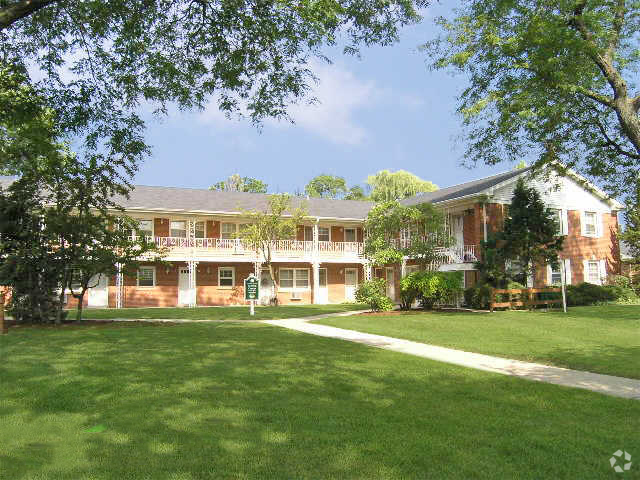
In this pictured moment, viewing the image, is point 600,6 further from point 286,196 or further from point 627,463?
point 286,196

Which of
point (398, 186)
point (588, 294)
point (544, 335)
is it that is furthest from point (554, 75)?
point (398, 186)

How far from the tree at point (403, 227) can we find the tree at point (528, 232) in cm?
289

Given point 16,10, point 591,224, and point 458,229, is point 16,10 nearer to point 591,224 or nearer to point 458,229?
point 458,229

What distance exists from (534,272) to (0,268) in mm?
21588

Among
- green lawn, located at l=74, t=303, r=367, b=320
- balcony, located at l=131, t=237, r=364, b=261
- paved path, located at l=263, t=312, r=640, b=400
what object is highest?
balcony, located at l=131, t=237, r=364, b=261

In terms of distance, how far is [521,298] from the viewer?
20.8 metres

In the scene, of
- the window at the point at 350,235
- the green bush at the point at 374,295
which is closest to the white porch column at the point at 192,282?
the window at the point at 350,235

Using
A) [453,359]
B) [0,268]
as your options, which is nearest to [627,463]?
[453,359]

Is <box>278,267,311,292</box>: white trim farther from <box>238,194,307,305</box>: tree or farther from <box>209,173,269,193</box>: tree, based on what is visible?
<box>209,173,269,193</box>: tree

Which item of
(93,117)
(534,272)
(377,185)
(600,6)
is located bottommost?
(534,272)

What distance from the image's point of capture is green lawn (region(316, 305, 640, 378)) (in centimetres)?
849

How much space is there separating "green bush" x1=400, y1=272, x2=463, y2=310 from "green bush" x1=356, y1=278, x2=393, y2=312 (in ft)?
3.14

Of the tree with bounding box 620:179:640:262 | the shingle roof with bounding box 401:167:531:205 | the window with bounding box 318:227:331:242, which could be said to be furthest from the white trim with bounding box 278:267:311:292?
the tree with bounding box 620:179:640:262

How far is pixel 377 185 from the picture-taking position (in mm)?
55594
